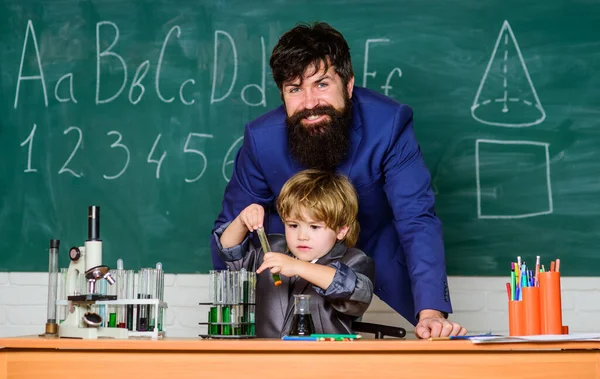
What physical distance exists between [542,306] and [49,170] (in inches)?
82.0

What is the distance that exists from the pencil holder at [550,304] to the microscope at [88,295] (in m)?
0.82

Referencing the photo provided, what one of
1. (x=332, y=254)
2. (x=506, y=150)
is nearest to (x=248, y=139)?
(x=332, y=254)

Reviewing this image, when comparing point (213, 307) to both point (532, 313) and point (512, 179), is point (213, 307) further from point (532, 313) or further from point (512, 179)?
point (512, 179)

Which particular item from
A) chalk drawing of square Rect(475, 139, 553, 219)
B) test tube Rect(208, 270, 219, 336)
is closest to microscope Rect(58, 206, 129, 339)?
test tube Rect(208, 270, 219, 336)

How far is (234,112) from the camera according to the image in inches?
120

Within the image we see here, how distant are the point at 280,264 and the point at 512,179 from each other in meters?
1.42

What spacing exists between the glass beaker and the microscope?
1.09 ft

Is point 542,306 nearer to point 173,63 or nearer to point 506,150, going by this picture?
point 506,150

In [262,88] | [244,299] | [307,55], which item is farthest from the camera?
[262,88]

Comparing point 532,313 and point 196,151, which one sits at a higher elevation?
point 196,151

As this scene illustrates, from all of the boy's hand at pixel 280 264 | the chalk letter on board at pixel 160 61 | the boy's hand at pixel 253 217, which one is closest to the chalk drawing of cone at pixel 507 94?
the chalk letter on board at pixel 160 61

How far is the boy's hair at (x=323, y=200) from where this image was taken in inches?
80.0

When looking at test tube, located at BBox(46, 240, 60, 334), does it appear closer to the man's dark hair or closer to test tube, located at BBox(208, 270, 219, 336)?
test tube, located at BBox(208, 270, 219, 336)

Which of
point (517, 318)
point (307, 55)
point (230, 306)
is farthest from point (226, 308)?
point (307, 55)
